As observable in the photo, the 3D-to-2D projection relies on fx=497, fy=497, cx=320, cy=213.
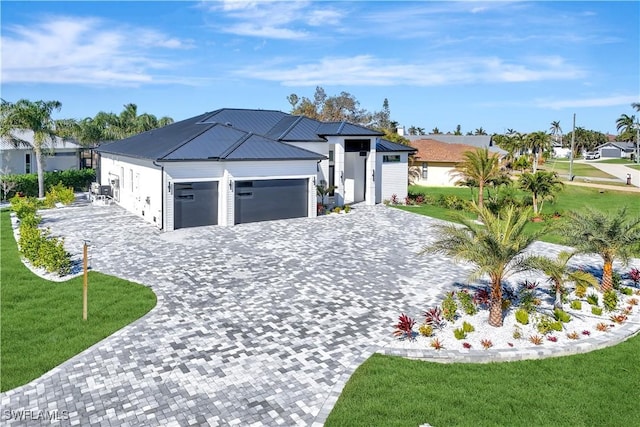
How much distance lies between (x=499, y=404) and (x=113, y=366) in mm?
8232

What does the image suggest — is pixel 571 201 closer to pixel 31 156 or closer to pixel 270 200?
pixel 270 200

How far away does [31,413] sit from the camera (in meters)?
9.32

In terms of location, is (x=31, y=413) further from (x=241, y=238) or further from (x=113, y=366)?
(x=241, y=238)

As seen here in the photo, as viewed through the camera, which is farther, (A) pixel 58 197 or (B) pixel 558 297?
(A) pixel 58 197

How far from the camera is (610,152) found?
4729 inches

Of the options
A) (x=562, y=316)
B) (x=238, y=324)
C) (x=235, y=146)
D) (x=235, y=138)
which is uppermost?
(x=235, y=138)

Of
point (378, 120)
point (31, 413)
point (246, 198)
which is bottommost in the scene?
point (31, 413)

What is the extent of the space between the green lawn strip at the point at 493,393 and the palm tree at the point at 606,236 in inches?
190

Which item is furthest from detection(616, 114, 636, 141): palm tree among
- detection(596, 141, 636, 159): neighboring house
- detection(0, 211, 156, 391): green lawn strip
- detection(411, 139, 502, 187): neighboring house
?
detection(0, 211, 156, 391): green lawn strip

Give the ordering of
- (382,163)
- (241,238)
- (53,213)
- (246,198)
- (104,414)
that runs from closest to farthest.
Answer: (104,414), (241,238), (246,198), (53,213), (382,163)

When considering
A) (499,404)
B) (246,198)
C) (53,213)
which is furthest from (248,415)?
(53,213)

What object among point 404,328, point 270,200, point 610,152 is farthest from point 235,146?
point 610,152

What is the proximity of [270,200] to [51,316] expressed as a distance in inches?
640

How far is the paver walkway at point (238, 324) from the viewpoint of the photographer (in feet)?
31.7
